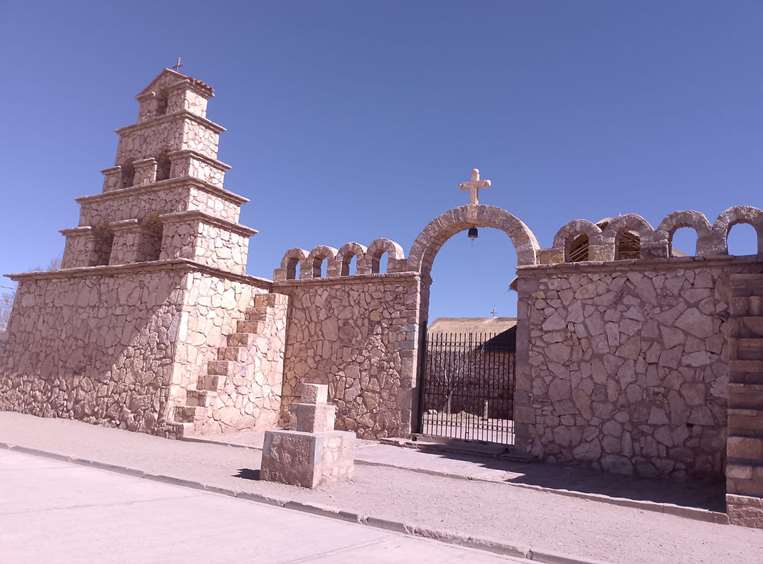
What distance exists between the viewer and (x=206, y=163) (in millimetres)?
13805

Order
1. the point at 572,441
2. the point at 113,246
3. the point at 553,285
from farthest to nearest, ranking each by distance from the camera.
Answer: the point at 113,246, the point at 553,285, the point at 572,441

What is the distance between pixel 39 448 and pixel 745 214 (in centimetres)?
1130

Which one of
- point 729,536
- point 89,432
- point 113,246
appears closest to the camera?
point 729,536

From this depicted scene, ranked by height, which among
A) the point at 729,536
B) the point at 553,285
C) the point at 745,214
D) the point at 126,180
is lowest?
the point at 729,536

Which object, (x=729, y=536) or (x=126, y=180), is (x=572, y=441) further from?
(x=126, y=180)

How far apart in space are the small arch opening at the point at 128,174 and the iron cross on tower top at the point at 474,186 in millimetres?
9117

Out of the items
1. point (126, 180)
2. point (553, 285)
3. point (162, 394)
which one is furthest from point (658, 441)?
point (126, 180)

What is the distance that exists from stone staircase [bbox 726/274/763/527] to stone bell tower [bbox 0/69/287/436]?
883 cm

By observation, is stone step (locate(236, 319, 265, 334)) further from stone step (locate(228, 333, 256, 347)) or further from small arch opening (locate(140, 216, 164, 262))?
small arch opening (locate(140, 216, 164, 262))

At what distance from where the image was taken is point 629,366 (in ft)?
29.7

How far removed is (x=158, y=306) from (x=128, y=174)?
517cm

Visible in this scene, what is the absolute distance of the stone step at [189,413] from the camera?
1089cm

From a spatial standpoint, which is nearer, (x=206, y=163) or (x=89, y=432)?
(x=89, y=432)

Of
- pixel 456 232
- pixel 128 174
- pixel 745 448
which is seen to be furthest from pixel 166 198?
pixel 745 448
